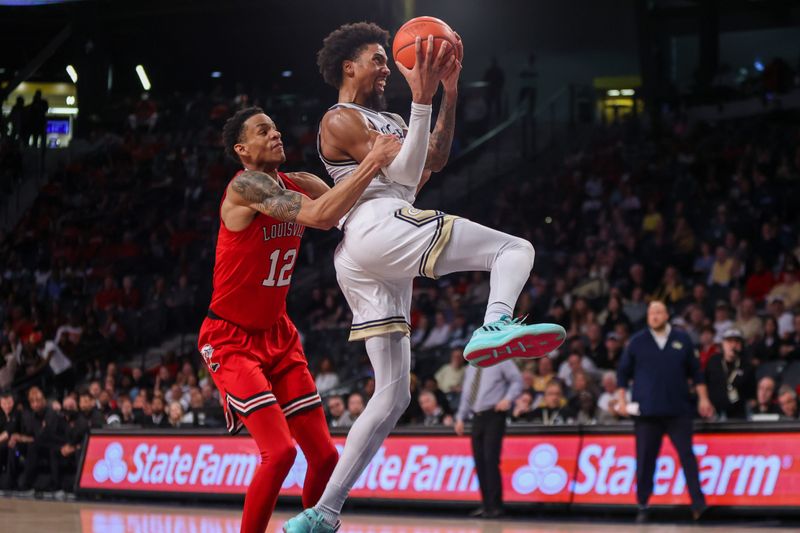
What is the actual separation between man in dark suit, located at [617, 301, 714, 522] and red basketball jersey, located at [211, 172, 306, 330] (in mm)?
4661

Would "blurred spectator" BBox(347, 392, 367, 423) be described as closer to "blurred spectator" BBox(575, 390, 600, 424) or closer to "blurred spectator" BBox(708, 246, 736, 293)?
"blurred spectator" BBox(575, 390, 600, 424)

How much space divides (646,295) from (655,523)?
514 cm

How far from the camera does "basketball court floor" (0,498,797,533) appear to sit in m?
8.79

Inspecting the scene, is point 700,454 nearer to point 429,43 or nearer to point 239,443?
point 239,443

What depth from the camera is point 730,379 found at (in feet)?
36.4

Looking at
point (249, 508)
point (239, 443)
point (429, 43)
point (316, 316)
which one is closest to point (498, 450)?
point (239, 443)

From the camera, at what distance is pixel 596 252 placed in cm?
1575

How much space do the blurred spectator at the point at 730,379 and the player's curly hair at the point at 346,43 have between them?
5.82m

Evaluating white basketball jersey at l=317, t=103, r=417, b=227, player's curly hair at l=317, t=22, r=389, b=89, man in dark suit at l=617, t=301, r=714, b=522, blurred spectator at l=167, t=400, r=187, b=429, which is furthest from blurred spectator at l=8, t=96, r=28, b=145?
white basketball jersey at l=317, t=103, r=417, b=227

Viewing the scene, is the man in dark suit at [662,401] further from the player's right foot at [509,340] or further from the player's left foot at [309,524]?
the player's right foot at [509,340]

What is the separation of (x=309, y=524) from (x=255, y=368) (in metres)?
0.79

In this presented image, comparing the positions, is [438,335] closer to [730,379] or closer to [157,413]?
[157,413]

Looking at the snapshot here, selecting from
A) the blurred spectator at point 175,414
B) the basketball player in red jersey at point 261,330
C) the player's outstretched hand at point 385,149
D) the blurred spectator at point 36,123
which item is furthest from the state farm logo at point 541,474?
the blurred spectator at point 36,123

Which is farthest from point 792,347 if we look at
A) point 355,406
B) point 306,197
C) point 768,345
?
point 306,197
